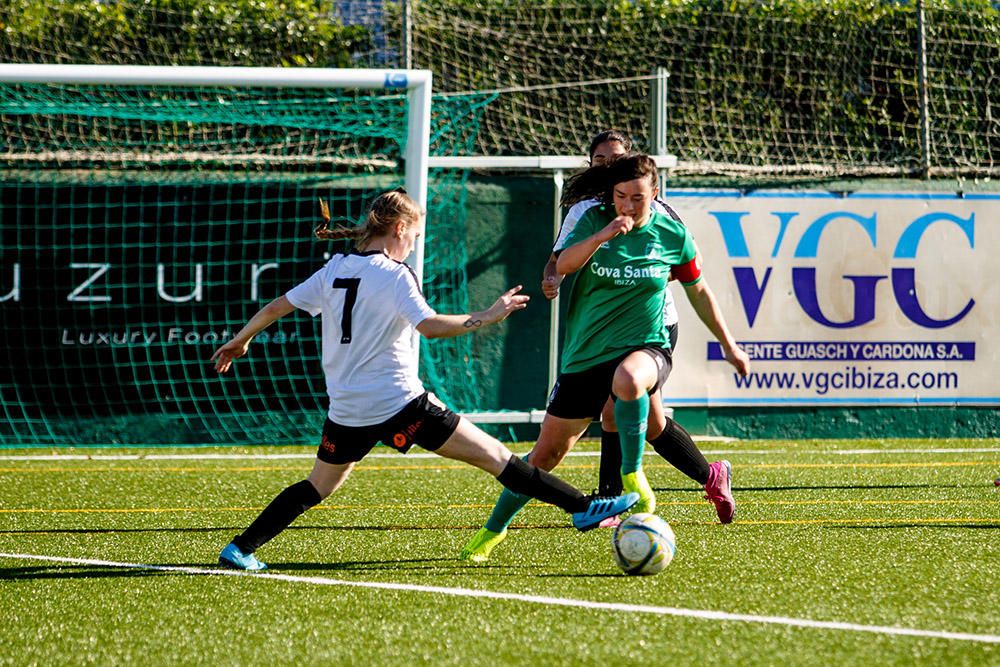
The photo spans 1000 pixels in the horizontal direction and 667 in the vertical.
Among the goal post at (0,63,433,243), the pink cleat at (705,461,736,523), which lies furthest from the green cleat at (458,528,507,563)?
the goal post at (0,63,433,243)

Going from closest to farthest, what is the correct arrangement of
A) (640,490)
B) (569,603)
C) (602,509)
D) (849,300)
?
(569,603) < (602,509) < (640,490) < (849,300)

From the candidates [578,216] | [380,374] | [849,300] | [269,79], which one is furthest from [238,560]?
A: [849,300]

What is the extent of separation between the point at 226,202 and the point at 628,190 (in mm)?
5885

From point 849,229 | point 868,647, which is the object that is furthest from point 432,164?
point 868,647

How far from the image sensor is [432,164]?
9.79 m

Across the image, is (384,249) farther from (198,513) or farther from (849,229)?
(849,229)

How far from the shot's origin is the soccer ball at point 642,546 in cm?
474

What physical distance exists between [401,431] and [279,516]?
579 mm

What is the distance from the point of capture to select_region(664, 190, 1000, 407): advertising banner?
1055 centimetres

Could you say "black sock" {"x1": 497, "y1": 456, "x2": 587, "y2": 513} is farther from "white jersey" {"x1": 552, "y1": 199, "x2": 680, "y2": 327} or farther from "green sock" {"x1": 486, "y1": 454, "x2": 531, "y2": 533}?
"white jersey" {"x1": 552, "y1": 199, "x2": 680, "y2": 327}

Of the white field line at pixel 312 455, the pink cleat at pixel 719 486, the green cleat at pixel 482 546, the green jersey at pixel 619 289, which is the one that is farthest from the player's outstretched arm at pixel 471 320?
the white field line at pixel 312 455

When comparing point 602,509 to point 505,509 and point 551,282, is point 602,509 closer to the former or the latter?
point 505,509

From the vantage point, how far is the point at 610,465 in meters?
6.43

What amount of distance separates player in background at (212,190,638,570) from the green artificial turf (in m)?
0.26
